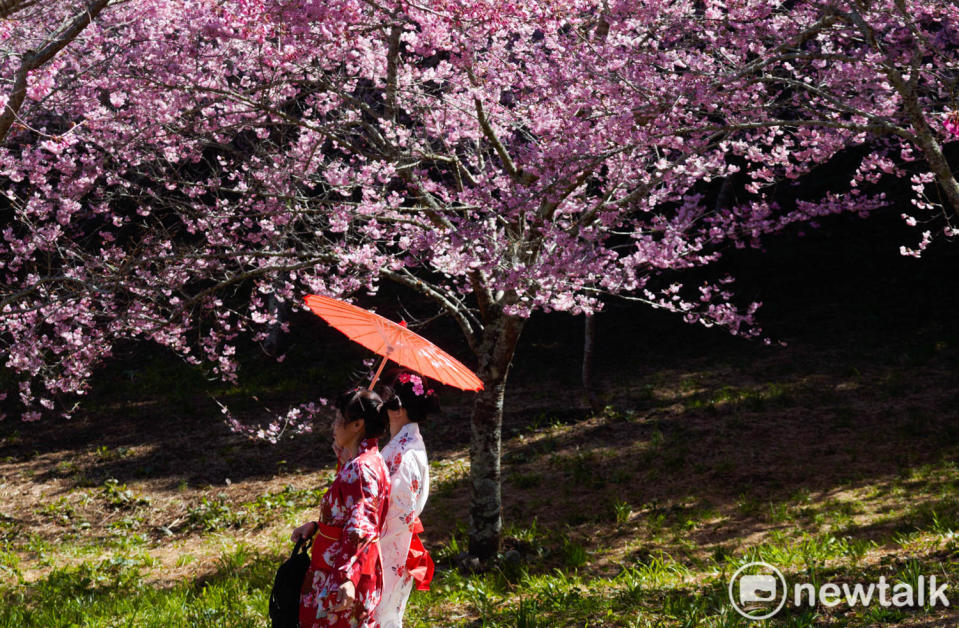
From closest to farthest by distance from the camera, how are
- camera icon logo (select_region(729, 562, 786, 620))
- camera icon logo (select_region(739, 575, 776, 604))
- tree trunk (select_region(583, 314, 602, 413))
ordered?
camera icon logo (select_region(729, 562, 786, 620)) < camera icon logo (select_region(739, 575, 776, 604)) < tree trunk (select_region(583, 314, 602, 413))

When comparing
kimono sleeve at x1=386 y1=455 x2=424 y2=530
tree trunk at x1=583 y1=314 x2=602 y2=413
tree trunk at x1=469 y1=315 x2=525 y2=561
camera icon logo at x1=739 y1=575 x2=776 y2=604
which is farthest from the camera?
tree trunk at x1=583 y1=314 x2=602 y2=413

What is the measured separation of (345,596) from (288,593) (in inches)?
11.5

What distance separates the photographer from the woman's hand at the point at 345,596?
113 inches

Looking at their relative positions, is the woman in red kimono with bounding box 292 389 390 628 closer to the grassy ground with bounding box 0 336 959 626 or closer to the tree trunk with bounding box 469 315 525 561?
the grassy ground with bounding box 0 336 959 626

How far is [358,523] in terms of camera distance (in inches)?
115

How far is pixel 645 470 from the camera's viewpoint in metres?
8.09

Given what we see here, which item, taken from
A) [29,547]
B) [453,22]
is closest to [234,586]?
[29,547]

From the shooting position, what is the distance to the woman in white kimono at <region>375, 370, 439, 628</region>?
129 inches

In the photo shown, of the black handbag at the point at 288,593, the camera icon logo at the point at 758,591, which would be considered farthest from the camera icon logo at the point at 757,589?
the black handbag at the point at 288,593

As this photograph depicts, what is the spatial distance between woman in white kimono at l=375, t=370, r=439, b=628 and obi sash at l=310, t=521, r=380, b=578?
22cm

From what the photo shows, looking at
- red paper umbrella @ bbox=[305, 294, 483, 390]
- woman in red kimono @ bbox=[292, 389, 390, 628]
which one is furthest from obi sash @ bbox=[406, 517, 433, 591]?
red paper umbrella @ bbox=[305, 294, 483, 390]

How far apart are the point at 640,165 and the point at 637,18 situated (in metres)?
1.10

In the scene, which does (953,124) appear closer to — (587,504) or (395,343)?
(395,343)

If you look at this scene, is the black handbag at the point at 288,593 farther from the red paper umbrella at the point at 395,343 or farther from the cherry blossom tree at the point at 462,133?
the cherry blossom tree at the point at 462,133
